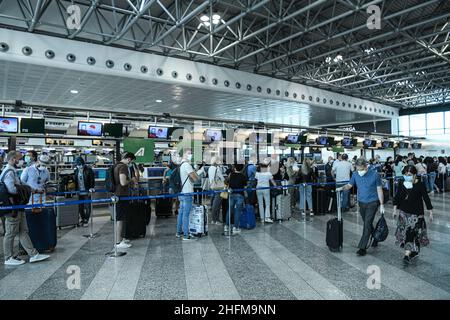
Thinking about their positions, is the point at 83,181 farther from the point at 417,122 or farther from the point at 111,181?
the point at 417,122

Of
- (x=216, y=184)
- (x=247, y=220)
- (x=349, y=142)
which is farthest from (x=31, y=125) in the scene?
(x=349, y=142)

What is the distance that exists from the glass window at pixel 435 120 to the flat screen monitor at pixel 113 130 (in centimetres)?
2952

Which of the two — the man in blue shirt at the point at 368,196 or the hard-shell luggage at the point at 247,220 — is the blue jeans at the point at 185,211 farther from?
the man in blue shirt at the point at 368,196

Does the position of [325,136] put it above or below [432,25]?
below

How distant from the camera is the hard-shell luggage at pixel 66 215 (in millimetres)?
7461

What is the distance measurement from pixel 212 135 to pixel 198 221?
6365 millimetres

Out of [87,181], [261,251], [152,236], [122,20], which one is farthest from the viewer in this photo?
[122,20]

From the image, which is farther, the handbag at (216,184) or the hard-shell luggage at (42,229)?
the handbag at (216,184)

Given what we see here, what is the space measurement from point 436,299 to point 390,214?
5878 millimetres

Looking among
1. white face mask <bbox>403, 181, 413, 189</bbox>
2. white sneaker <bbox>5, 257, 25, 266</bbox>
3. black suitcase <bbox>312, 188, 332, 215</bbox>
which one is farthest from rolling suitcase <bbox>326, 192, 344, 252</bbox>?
white sneaker <bbox>5, 257, 25, 266</bbox>

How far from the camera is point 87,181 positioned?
7.80m

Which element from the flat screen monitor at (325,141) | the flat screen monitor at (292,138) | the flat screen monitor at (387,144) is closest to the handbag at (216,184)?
the flat screen monitor at (292,138)
